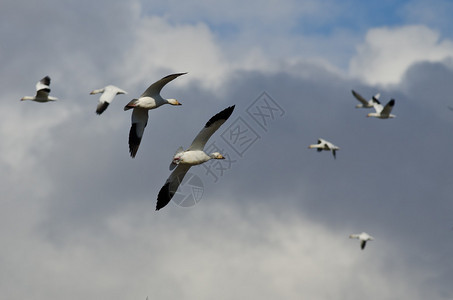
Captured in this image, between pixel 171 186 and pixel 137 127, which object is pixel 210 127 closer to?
pixel 171 186

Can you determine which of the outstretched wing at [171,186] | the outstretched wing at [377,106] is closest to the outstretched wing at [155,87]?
the outstretched wing at [171,186]

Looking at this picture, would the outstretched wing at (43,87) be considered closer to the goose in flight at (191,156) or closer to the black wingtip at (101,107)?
the black wingtip at (101,107)

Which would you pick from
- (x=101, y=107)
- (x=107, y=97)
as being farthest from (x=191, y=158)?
(x=107, y=97)

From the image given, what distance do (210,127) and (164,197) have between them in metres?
2.91

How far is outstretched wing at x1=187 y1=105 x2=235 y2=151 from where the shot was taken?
856 inches

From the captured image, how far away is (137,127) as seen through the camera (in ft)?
87.2

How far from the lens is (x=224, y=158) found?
22.8 metres

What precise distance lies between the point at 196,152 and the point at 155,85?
9.65 ft

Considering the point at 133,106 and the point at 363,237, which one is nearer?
the point at 133,106

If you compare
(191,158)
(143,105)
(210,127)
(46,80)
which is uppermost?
(46,80)

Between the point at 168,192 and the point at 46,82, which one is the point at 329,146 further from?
the point at 168,192

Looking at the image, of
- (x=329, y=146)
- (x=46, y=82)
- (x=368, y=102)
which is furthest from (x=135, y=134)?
(x=368, y=102)

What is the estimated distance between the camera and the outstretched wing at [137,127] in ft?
86.7

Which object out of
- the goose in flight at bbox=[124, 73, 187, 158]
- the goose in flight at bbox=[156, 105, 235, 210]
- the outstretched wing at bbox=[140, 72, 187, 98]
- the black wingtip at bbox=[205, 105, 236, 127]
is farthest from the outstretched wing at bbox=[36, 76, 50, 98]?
the black wingtip at bbox=[205, 105, 236, 127]
